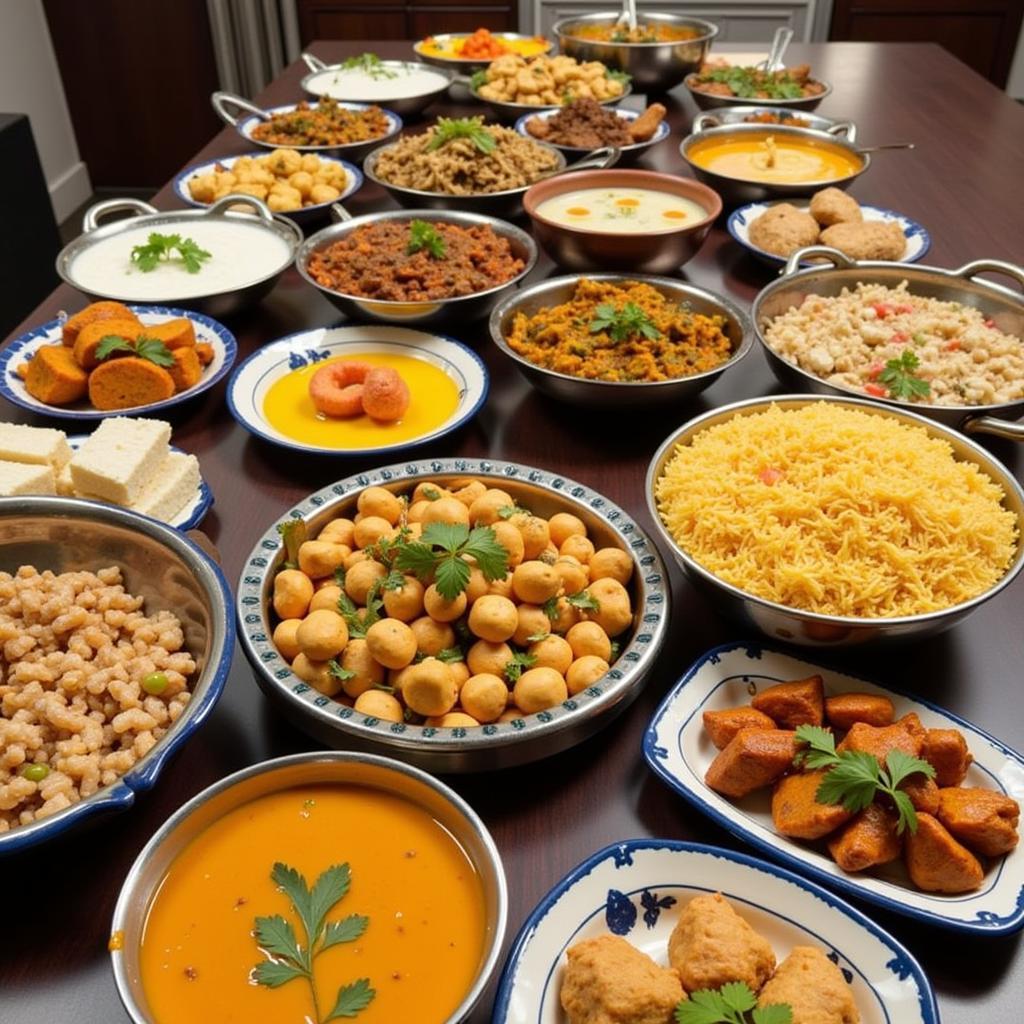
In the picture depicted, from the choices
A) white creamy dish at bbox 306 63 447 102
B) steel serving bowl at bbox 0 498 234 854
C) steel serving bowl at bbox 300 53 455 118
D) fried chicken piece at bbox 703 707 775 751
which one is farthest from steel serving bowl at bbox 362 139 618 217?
fried chicken piece at bbox 703 707 775 751

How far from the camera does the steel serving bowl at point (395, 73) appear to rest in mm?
3510

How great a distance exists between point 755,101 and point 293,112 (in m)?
1.65

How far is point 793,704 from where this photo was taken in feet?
3.95

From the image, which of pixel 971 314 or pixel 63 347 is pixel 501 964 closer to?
pixel 63 347

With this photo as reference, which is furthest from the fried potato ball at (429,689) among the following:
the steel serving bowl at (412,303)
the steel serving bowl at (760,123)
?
the steel serving bowl at (760,123)

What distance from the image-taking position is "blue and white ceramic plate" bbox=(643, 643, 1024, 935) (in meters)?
1.01

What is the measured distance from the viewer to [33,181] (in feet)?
13.8

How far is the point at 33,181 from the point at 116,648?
12.2 feet

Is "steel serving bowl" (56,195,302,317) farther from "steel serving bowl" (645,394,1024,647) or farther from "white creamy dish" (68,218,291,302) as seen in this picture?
"steel serving bowl" (645,394,1024,647)

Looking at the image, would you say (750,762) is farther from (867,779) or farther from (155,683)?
(155,683)

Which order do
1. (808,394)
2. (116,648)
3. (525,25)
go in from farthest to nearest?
(525,25) < (808,394) < (116,648)

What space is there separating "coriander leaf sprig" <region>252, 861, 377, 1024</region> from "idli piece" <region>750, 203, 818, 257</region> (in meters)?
1.96

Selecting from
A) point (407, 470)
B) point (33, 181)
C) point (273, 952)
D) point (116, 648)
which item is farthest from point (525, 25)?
point (273, 952)

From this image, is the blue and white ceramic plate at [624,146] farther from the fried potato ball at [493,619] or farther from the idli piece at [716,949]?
the idli piece at [716,949]
